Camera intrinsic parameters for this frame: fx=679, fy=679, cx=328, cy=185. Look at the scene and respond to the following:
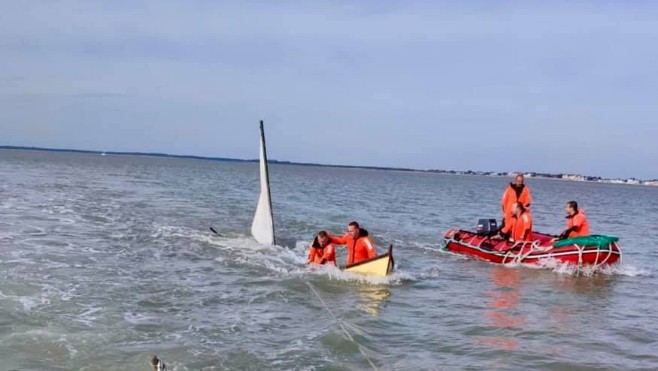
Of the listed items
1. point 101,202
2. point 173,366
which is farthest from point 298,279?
point 101,202

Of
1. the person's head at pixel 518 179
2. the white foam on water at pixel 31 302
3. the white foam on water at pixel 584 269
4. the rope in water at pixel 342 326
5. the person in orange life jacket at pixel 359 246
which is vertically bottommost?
the rope in water at pixel 342 326

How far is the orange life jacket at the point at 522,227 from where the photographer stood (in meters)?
18.6

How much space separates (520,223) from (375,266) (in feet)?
20.9

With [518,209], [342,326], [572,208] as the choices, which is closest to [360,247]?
[342,326]

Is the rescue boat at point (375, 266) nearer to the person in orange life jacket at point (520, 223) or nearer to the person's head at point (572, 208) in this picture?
the person in orange life jacket at point (520, 223)

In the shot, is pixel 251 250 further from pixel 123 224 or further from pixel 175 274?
pixel 123 224

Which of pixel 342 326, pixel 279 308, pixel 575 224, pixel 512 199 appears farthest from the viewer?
pixel 512 199

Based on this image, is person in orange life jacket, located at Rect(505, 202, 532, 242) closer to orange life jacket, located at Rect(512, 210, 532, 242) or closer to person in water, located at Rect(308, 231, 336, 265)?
orange life jacket, located at Rect(512, 210, 532, 242)

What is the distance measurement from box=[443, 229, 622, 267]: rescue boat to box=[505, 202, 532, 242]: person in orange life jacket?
305mm

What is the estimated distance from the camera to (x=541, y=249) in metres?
17.7

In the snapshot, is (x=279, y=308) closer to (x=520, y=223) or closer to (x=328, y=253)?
(x=328, y=253)

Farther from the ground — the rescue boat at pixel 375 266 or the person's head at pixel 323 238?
the person's head at pixel 323 238

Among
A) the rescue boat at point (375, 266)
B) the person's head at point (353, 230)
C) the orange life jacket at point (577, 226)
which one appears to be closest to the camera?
the rescue boat at point (375, 266)

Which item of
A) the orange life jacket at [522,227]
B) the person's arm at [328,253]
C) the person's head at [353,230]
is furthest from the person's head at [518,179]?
the person's arm at [328,253]
